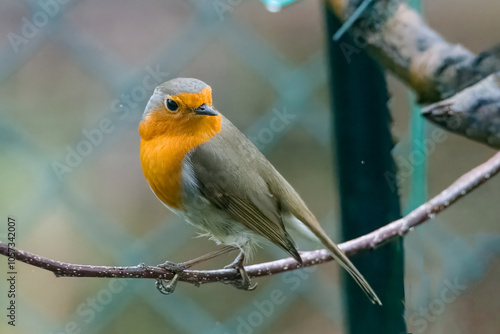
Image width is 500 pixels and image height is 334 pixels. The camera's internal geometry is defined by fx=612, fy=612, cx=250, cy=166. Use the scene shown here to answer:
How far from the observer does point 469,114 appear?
111 cm

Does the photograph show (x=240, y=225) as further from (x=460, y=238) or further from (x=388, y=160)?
(x=460, y=238)

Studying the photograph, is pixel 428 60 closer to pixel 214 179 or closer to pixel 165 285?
pixel 214 179

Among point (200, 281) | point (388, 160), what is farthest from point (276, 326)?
point (388, 160)

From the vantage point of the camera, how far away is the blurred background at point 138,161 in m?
1.03

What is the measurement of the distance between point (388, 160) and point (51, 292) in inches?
24.6

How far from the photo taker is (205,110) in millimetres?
897

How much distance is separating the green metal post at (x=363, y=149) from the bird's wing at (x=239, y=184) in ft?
0.47

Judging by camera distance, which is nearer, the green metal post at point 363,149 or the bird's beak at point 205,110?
the bird's beak at point 205,110
